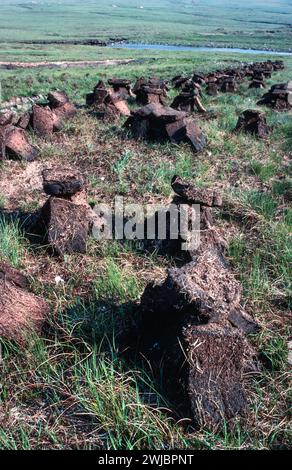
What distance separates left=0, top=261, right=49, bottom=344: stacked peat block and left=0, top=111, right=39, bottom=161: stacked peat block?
141 inches

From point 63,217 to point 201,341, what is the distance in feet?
7.10

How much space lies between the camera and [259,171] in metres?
6.05

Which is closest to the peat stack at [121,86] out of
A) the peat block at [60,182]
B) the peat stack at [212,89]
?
the peat stack at [212,89]

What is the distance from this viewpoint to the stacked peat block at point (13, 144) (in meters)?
6.31

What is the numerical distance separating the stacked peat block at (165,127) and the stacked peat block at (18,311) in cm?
446

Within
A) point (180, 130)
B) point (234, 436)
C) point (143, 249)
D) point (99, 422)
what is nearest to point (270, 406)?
point (234, 436)

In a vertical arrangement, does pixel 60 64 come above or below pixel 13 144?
above

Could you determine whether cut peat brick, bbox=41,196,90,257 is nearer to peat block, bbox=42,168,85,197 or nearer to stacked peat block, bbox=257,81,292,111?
peat block, bbox=42,168,85,197

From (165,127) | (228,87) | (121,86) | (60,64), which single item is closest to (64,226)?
(165,127)

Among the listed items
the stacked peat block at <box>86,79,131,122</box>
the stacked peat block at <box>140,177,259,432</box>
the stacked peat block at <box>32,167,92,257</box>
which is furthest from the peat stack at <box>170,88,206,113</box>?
the stacked peat block at <box>140,177,259,432</box>

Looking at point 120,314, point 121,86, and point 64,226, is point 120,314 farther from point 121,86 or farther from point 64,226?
point 121,86

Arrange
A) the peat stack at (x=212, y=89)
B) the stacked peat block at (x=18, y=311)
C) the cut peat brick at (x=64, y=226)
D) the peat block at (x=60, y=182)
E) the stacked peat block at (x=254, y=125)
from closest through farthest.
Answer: the stacked peat block at (x=18, y=311)
the cut peat brick at (x=64, y=226)
the peat block at (x=60, y=182)
the stacked peat block at (x=254, y=125)
the peat stack at (x=212, y=89)

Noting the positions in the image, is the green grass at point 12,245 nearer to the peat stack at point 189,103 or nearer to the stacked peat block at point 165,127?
the stacked peat block at point 165,127

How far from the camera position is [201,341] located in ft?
7.93
